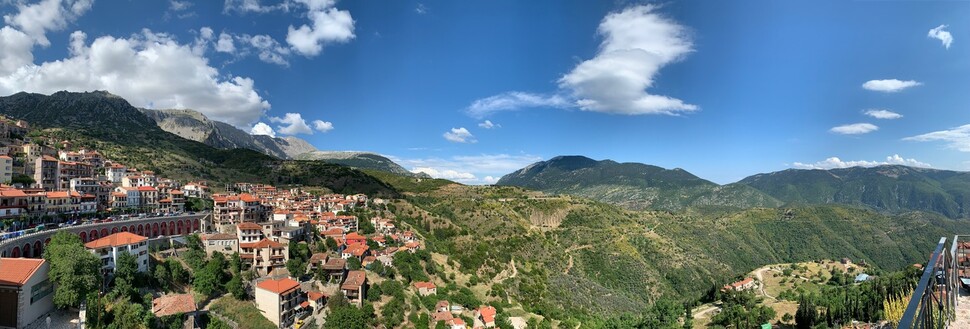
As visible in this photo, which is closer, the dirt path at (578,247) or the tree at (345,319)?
the tree at (345,319)

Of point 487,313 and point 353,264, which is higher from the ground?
point 353,264

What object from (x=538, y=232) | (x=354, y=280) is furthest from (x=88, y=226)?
(x=538, y=232)

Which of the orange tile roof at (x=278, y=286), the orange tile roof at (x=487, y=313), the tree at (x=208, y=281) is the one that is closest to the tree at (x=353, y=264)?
the orange tile roof at (x=278, y=286)

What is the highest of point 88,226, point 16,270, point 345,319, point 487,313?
point 88,226

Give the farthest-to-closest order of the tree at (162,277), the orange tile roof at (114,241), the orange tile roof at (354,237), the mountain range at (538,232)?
the mountain range at (538,232) < the orange tile roof at (354,237) < the tree at (162,277) < the orange tile roof at (114,241)

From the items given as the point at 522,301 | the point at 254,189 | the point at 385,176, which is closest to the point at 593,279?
the point at 522,301

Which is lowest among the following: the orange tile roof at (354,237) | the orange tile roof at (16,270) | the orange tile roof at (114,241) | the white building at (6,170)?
the orange tile roof at (354,237)

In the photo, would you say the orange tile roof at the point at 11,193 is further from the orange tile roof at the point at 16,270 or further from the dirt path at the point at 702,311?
the dirt path at the point at 702,311

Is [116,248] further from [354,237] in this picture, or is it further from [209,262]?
[354,237]
